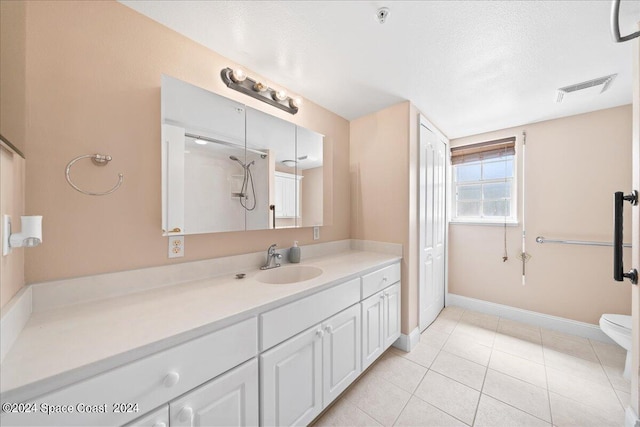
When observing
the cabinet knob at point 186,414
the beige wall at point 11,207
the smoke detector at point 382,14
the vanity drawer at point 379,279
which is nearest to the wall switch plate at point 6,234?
the beige wall at point 11,207

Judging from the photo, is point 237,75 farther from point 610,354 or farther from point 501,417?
point 610,354

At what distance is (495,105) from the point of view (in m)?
2.06

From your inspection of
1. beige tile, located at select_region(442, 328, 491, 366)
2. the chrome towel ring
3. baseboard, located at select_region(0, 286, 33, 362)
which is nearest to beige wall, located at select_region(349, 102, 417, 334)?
beige tile, located at select_region(442, 328, 491, 366)

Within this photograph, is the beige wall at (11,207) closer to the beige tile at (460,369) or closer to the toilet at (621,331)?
the beige tile at (460,369)

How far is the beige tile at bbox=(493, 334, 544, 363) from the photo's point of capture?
1896mm

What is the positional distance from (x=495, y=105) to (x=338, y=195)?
170 centimetres

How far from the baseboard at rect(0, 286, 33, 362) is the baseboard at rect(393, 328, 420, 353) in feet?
7.48

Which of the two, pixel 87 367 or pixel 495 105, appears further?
pixel 495 105

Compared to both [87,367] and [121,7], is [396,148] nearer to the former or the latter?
[121,7]

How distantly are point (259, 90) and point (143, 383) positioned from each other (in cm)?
166

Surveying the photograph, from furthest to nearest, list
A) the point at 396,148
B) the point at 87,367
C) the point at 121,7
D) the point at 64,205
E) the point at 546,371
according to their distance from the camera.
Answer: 1. the point at 396,148
2. the point at 546,371
3. the point at 121,7
4. the point at 64,205
5. the point at 87,367

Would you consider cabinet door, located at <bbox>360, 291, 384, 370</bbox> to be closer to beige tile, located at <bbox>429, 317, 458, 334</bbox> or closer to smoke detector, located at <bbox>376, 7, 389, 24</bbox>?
beige tile, located at <bbox>429, 317, 458, 334</bbox>

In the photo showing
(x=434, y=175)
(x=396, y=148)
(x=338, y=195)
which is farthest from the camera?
(x=434, y=175)

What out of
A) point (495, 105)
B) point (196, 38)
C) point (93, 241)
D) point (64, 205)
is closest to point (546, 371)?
point (495, 105)
